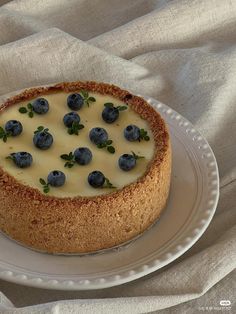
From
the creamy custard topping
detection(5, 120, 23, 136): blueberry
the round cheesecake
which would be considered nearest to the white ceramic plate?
the round cheesecake

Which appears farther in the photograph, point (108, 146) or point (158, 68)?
point (158, 68)

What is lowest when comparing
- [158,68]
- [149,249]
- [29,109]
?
[149,249]

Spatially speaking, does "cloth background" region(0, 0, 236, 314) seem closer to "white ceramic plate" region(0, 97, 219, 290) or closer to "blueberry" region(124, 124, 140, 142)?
"white ceramic plate" region(0, 97, 219, 290)

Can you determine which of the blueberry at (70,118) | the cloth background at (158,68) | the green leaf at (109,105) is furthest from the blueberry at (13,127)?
the cloth background at (158,68)

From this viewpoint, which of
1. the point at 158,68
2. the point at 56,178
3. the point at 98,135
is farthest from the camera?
the point at 158,68

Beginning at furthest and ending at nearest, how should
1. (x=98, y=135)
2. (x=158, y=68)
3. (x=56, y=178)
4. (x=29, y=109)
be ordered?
(x=158, y=68)
(x=29, y=109)
(x=98, y=135)
(x=56, y=178)

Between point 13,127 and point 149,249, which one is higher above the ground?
point 13,127

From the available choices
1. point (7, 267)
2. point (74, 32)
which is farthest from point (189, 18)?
point (7, 267)

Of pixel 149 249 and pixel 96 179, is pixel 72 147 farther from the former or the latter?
pixel 149 249

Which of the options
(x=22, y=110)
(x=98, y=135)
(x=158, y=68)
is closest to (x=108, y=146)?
(x=98, y=135)
